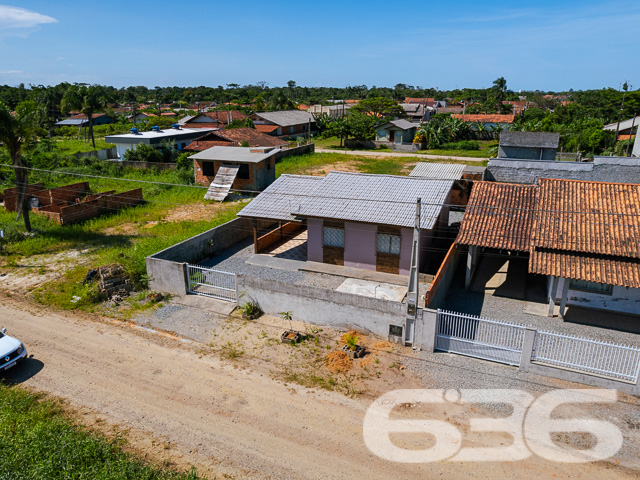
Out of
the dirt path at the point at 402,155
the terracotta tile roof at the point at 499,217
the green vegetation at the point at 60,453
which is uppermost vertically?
the terracotta tile roof at the point at 499,217

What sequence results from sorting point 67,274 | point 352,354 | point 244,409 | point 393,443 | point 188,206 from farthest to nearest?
point 188,206, point 67,274, point 352,354, point 244,409, point 393,443

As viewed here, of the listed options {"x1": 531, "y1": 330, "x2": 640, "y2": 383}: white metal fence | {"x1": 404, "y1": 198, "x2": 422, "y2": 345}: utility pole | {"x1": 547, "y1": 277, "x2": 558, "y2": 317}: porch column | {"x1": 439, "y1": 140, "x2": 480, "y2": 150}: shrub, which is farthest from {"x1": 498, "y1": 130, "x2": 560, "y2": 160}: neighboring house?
{"x1": 404, "y1": 198, "x2": 422, "y2": 345}: utility pole

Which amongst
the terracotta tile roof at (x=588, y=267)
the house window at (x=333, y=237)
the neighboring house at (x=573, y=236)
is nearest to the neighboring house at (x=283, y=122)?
the house window at (x=333, y=237)

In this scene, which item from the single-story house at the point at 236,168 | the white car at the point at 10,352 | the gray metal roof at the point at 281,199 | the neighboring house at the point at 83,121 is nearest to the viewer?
the white car at the point at 10,352

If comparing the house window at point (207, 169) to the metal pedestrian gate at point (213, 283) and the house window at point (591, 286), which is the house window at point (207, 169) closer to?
the metal pedestrian gate at point (213, 283)

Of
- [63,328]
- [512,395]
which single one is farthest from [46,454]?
[512,395]

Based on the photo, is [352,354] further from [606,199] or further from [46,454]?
[606,199]
